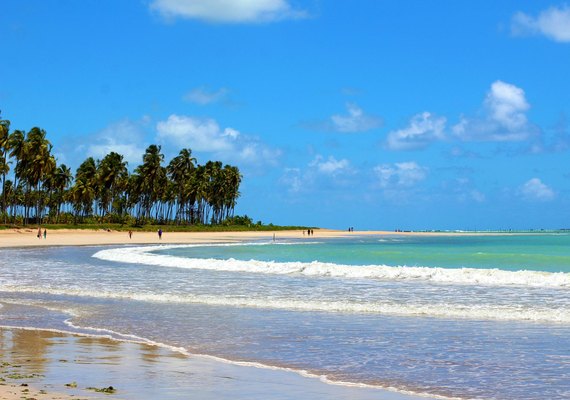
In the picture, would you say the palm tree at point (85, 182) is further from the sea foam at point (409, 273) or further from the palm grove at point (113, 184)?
the sea foam at point (409, 273)

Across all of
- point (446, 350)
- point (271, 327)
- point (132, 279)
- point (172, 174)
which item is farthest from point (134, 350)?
point (172, 174)

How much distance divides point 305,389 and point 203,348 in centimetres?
398

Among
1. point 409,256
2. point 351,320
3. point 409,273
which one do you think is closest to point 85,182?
point 409,256

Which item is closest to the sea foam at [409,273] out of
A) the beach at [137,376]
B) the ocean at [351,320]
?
the ocean at [351,320]

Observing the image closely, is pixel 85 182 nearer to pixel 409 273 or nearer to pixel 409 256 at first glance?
pixel 409 256

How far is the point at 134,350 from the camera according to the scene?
1155 centimetres

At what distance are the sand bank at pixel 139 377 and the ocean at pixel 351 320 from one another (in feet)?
2.25

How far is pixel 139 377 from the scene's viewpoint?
9.11 metres

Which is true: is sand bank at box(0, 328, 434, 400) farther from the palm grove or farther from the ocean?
the palm grove

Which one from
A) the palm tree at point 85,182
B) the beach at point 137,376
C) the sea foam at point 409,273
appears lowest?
the beach at point 137,376

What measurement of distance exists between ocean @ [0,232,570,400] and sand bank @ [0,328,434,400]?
2.25ft

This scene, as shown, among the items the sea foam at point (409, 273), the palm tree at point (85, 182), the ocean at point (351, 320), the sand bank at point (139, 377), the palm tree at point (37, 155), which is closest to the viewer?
the sand bank at point (139, 377)

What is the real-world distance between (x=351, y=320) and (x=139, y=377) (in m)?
7.77

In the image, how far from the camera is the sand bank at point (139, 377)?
318 inches
